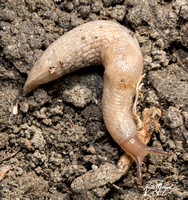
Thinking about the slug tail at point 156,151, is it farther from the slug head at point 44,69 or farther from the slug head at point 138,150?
the slug head at point 44,69

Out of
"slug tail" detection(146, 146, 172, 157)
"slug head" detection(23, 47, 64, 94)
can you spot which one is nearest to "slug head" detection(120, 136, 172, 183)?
"slug tail" detection(146, 146, 172, 157)

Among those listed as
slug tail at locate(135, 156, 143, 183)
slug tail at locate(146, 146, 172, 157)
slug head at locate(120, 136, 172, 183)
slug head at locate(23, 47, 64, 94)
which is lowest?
slug tail at locate(135, 156, 143, 183)

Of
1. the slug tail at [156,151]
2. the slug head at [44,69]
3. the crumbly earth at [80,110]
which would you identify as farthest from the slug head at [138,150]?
the slug head at [44,69]

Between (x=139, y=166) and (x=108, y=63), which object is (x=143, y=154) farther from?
(x=108, y=63)

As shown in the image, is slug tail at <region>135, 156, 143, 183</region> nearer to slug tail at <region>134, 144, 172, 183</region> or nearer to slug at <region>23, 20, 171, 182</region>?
slug tail at <region>134, 144, 172, 183</region>

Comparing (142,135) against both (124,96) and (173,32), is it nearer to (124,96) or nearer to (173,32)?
(124,96)

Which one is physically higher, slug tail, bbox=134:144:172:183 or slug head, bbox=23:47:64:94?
slug head, bbox=23:47:64:94
